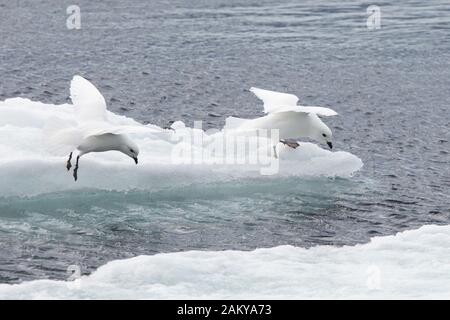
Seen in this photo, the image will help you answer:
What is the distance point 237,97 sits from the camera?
2716cm

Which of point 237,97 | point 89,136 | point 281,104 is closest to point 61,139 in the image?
point 89,136

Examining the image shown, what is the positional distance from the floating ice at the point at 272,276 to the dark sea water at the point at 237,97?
3.04 feet

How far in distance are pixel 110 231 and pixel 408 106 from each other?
11.2 metres

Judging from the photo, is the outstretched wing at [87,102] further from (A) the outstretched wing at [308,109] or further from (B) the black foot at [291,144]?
(B) the black foot at [291,144]

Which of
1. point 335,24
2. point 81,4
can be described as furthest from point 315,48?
point 81,4

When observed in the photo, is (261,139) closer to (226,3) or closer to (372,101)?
(372,101)

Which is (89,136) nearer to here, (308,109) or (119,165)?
(119,165)

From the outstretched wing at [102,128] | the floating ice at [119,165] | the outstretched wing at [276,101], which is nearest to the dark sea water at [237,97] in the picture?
the floating ice at [119,165]

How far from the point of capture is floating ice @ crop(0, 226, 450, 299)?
14227mm

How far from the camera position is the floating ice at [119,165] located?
18.3 metres

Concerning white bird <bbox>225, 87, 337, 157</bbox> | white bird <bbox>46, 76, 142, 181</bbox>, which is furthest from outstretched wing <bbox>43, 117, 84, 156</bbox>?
white bird <bbox>225, 87, 337, 157</bbox>

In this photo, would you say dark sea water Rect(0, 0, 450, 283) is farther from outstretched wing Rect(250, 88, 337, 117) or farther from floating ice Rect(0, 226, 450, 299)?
outstretched wing Rect(250, 88, 337, 117)

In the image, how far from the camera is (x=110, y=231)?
17266 millimetres
